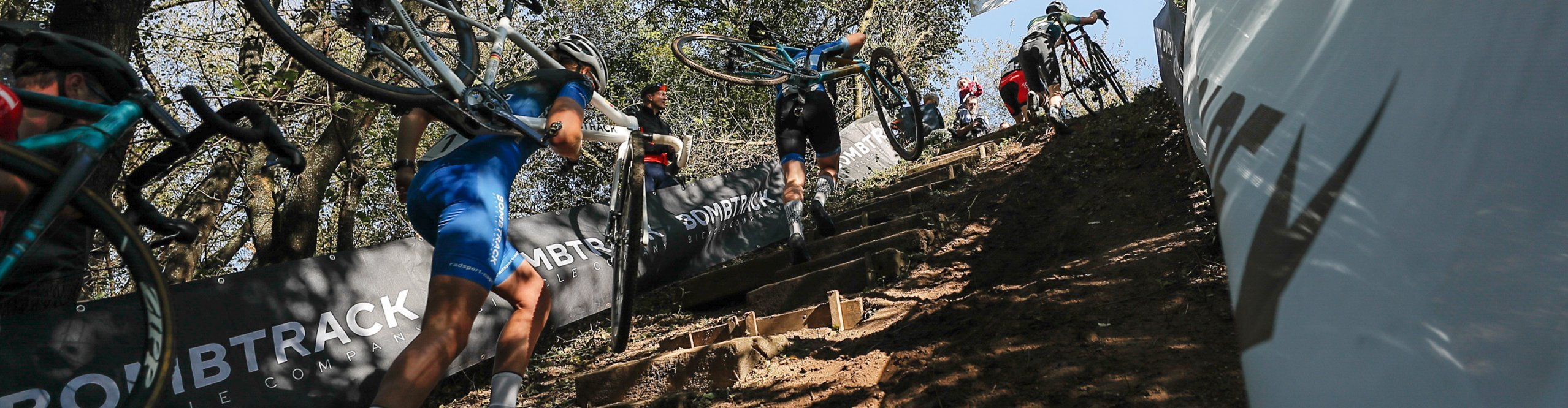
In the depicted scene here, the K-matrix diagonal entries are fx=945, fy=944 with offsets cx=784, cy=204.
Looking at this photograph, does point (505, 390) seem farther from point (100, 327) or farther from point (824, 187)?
point (824, 187)

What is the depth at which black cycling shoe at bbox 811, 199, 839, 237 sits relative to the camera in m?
7.10

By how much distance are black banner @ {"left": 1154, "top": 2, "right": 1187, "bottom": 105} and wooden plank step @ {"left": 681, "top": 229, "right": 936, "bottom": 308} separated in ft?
6.61

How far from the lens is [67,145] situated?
230 cm

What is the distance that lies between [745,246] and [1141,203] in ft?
13.8

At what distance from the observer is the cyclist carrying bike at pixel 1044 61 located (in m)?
9.56

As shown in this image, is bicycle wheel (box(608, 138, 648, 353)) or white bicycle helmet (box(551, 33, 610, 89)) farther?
bicycle wheel (box(608, 138, 648, 353))

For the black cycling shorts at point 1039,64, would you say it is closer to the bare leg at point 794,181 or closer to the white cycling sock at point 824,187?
the white cycling sock at point 824,187

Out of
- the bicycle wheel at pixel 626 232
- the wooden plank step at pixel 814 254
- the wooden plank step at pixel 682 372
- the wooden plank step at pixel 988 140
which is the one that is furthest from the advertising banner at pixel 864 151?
the wooden plank step at pixel 682 372

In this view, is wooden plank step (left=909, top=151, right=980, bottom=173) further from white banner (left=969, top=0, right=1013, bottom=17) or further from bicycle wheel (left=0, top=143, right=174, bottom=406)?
bicycle wheel (left=0, top=143, right=174, bottom=406)

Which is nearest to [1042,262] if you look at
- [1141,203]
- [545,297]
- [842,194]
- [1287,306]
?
[1141,203]

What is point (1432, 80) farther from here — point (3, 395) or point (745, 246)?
point (745, 246)

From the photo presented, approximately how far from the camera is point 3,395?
4.17m

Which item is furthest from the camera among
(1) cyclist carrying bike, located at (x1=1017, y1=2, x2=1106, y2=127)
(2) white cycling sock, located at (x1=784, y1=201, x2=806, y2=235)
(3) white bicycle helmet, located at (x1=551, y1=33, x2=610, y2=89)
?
(1) cyclist carrying bike, located at (x1=1017, y1=2, x2=1106, y2=127)

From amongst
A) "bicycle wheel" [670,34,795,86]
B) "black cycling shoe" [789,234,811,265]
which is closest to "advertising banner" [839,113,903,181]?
"bicycle wheel" [670,34,795,86]
